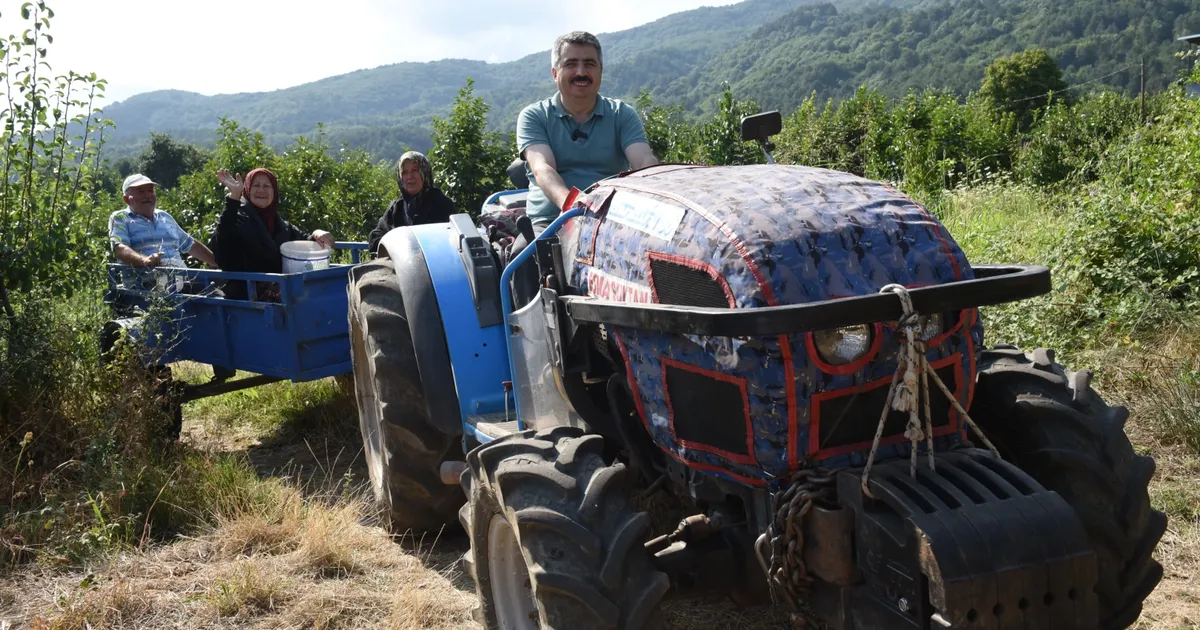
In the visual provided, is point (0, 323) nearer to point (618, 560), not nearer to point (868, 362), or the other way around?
point (618, 560)

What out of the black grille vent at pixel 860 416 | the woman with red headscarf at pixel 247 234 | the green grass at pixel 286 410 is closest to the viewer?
the black grille vent at pixel 860 416

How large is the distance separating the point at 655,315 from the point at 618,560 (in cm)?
65

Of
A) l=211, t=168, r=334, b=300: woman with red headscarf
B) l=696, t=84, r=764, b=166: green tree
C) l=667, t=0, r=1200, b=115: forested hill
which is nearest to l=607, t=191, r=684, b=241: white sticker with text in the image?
l=211, t=168, r=334, b=300: woman with red headscarf

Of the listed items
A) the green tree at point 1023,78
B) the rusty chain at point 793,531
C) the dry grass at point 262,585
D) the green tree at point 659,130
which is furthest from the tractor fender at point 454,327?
the green tree at point 1023,78

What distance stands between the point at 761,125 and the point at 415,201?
4359 mm

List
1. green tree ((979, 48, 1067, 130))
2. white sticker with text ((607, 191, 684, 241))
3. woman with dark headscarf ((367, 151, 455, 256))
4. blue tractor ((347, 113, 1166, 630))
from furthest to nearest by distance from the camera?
green tree ((979, 48, 1067, 130)) < woman with dark headscarf ((367, 151, 455, 256)) < white sticker with text ((607, 191, 684, 241)) < blue tractor ((347, 113, 1166, 630))

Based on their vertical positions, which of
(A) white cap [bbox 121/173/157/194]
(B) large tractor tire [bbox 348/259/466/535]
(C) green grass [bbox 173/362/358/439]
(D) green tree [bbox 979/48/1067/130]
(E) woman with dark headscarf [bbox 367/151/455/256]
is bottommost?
(C) green grass [bbox 173/362/358/439]

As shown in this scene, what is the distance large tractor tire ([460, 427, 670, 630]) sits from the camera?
8.68 ft

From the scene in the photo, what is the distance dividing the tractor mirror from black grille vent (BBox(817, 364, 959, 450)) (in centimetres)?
134

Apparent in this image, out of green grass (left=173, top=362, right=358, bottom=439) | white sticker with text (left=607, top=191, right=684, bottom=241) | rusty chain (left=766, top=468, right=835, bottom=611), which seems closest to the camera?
rusty chain (left=766, top=468, right=835, bottom=611)

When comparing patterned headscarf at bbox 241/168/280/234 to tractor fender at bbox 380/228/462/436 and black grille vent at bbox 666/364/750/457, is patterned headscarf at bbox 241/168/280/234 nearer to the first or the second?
tractor fender at bbox 380/228/462/436

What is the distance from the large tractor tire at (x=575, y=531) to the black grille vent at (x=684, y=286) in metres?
0.47

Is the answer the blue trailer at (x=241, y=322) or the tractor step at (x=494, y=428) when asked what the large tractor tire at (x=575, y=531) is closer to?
the tractor step at (x=494, y=428)

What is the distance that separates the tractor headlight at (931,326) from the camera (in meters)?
2.66
